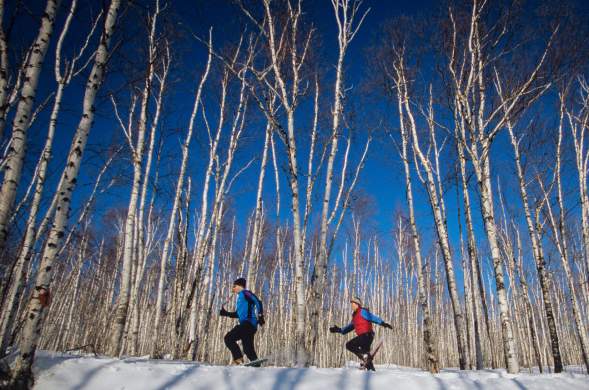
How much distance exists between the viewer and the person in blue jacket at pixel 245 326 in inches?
200

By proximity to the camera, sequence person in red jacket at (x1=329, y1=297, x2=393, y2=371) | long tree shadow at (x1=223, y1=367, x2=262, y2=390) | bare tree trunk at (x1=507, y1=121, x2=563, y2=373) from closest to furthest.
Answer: long tree shadow at (x1=223, y1=367, x2=262, y2=390), person in red jacket at (x1=329, y1=297, x2=393, y2=371), bare tree trunk at (x1=507, y1=121, x2=563, y2=373)

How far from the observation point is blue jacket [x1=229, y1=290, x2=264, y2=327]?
17.2ft

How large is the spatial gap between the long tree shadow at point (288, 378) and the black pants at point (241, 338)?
1311 mm

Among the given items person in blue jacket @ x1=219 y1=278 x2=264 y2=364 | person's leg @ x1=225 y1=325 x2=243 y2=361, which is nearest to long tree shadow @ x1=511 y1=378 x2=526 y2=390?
person in blue jacket @ x1=219 y1=278 x2=264 y2=364

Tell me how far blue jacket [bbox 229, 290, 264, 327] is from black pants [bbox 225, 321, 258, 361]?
0.08 meters

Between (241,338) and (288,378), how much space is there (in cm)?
163

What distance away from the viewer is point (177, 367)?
12.6ft

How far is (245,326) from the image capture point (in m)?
5.18

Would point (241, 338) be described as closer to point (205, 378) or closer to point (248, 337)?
point (248, 337)

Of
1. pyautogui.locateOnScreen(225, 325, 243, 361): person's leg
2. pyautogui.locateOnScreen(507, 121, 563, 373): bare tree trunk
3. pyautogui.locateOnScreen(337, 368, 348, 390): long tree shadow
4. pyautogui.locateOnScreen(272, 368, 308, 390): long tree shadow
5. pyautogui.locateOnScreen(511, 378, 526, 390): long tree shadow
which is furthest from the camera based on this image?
pyautogui.locateOnScreen(507, 121, 563, 373): bare tree trunk

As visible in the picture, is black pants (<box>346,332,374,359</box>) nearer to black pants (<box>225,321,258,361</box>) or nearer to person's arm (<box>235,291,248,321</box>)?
black pants (<box>225,321,258,361</box>)

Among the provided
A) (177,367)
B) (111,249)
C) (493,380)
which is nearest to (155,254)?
(111,249)

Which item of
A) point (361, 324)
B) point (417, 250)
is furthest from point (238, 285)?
point (417, 250)

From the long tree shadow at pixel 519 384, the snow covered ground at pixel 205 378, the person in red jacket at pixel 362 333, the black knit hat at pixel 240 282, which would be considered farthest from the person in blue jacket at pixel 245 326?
the long tree shadow at pixel 519 384
